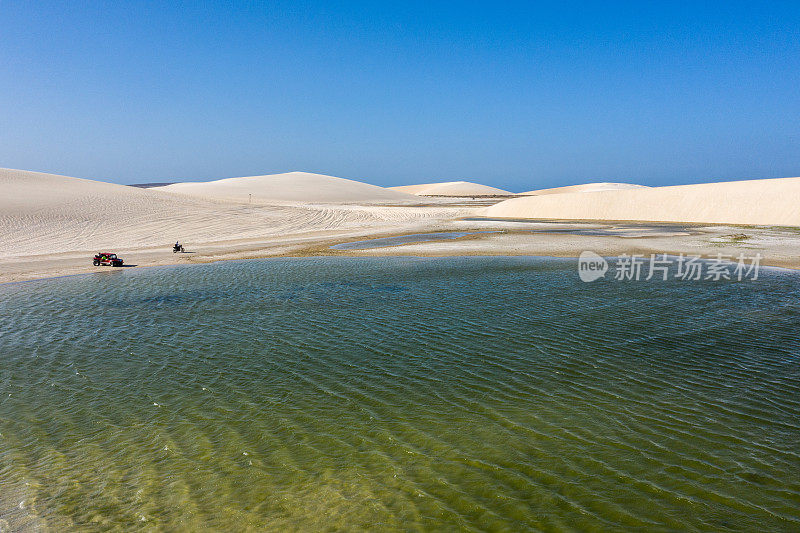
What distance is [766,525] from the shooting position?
246 inches

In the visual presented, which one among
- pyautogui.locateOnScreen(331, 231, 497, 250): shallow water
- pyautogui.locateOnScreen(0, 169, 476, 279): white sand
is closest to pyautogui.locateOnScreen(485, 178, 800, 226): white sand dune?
pyautogui.locateOnScreen(0, 169, 476, 279): white sand

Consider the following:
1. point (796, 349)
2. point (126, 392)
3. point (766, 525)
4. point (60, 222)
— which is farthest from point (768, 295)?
point (60, 222)

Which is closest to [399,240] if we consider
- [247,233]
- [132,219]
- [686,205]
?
[247,233]

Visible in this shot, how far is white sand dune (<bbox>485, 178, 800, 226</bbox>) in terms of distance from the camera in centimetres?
5369

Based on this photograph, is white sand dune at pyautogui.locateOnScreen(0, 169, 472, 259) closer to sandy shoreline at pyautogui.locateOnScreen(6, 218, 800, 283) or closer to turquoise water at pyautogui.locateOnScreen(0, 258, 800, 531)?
sandy shoreline at pyautogui.locateOnScreen(6, 218, 800, 283)

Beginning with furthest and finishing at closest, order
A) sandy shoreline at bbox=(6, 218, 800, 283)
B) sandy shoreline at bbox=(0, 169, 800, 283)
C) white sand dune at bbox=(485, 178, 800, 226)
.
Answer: white sand dune at bbox=(485, 178, 800, 226)
sandy shoreline at bbox=(0, 169, 800, 283)
sandy shoreline at bbox=(6, 218, 800, 283)

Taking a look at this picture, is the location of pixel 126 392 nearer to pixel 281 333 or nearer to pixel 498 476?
pixel 281 333

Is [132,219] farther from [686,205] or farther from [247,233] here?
[686,205]

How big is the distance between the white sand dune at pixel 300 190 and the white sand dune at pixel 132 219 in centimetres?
5910

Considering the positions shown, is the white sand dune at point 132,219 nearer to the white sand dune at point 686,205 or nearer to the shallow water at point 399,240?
the shallow water at point 399,240

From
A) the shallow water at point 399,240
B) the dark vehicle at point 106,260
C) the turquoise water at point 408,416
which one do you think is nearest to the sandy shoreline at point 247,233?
the dark vehicle at point 106,260

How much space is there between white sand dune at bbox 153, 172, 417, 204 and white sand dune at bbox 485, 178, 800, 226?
64.4 m

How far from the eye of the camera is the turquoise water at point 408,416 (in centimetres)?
678

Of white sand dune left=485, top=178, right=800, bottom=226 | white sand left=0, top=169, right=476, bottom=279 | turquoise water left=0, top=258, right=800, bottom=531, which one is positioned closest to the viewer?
turquoise water left=0, top=258, right=800, bottom=531
